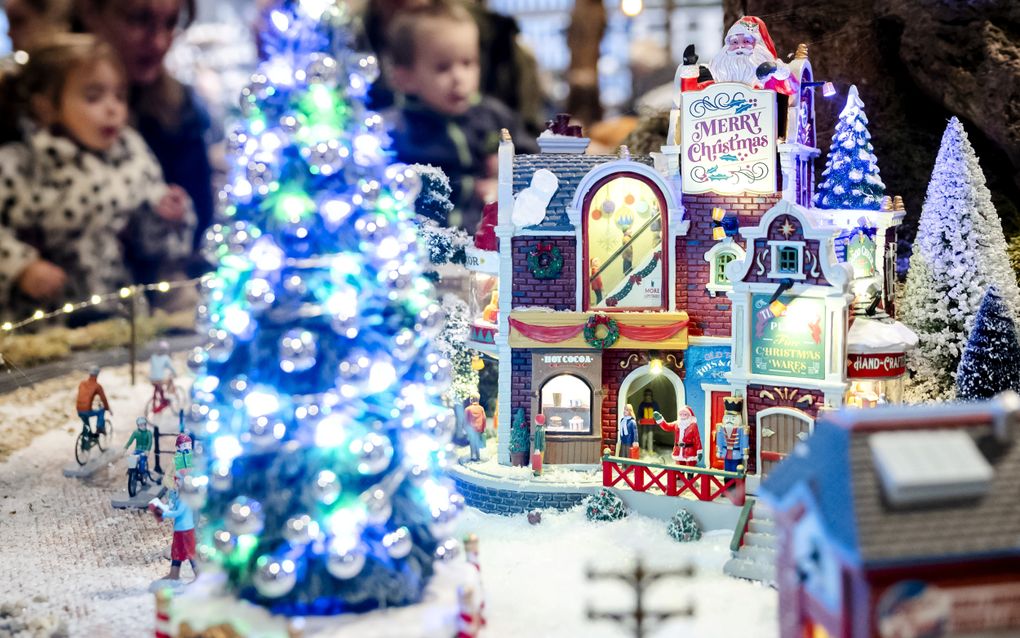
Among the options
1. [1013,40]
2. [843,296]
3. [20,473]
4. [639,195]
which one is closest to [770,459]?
[843,296]

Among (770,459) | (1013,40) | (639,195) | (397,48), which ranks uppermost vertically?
(397,48)

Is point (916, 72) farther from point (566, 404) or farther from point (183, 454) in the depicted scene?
point (183, 454)

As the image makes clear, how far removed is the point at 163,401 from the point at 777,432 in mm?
12772

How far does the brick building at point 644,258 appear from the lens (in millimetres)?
18938

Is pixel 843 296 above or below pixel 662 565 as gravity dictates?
above

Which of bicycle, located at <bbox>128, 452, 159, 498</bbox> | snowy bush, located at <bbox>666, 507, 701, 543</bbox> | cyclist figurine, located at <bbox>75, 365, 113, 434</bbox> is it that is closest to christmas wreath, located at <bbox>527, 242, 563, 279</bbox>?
snowy bush, located at <bbox>666, 507, 701, 543</bbox>

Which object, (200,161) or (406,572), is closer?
(406,572)

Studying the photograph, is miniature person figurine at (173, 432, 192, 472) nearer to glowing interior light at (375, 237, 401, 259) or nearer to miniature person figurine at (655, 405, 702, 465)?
glowing interior light at (375, 237, 401, 259)

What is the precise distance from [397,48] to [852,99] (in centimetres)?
1725

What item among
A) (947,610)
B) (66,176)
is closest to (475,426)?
(947,610)

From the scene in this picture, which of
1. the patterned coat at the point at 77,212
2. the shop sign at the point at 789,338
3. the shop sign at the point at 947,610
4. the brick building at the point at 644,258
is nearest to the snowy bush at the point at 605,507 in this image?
the brick building at the point at 644,258

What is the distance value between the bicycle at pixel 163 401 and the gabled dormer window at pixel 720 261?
11.6 metres

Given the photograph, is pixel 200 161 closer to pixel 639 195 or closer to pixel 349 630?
pixel 639 195

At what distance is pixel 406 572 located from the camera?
486 inches
